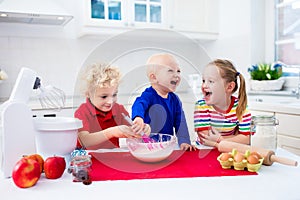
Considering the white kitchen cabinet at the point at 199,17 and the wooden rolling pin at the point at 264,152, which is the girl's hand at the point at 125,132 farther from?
the white kitchen cabinet at the point at 199,17


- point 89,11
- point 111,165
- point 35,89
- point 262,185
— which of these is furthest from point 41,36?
point 262,185

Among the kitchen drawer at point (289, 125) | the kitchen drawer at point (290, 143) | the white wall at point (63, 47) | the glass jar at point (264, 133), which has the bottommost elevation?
the kitchen drawer at point (290, 143)

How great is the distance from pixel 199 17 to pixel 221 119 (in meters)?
2.18

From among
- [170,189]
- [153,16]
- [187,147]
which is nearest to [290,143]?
[187,147]

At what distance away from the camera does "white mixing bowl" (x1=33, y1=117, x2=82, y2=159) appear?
0.88m

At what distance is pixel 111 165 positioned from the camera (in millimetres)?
908

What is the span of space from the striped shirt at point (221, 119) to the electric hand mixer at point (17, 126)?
2.11ft

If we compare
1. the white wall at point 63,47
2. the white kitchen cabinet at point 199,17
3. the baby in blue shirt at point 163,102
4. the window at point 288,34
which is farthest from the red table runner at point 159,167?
the white kitchen cabinet at point 199,17

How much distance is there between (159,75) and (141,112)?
0.16 m

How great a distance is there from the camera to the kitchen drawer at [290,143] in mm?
1912

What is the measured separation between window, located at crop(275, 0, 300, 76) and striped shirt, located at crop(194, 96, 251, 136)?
172 centimetres

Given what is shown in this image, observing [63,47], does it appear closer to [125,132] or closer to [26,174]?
[125,132]

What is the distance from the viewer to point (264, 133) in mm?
1017

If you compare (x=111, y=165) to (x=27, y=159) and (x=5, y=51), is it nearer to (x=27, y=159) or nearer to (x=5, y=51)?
(x=27, y=159)
